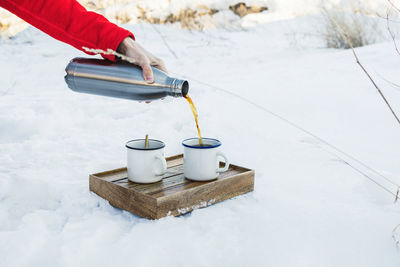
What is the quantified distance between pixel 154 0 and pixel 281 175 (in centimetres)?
552

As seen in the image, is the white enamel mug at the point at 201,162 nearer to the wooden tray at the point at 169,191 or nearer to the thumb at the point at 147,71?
the wooden tray at the point at 169,191

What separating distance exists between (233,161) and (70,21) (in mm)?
768

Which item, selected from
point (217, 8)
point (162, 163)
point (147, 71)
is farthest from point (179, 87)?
point (217, 8)

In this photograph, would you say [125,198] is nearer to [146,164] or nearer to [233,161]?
[146,164]

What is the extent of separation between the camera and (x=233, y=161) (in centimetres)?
167

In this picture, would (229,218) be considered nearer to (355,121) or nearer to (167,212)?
(167,212)

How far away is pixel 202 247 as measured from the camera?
1.03m

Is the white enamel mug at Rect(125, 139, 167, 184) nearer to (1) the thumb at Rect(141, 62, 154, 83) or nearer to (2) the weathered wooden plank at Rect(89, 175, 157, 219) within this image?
(2) the weathered wooden plank at Rect(89, 175, 157, 219)

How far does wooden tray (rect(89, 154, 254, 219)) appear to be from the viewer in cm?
116

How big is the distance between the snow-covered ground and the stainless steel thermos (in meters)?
0.33

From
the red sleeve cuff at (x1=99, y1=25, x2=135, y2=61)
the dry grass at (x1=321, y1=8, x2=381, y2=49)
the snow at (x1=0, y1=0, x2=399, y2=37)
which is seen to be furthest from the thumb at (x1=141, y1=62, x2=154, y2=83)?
the snow at (x1=0, y1=0, x2=399, y2=37)

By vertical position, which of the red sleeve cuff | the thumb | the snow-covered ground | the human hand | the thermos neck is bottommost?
the snow-covered ground

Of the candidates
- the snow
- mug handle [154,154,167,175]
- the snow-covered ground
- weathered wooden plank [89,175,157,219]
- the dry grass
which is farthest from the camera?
the snow

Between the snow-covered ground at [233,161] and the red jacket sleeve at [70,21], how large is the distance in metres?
0.46
